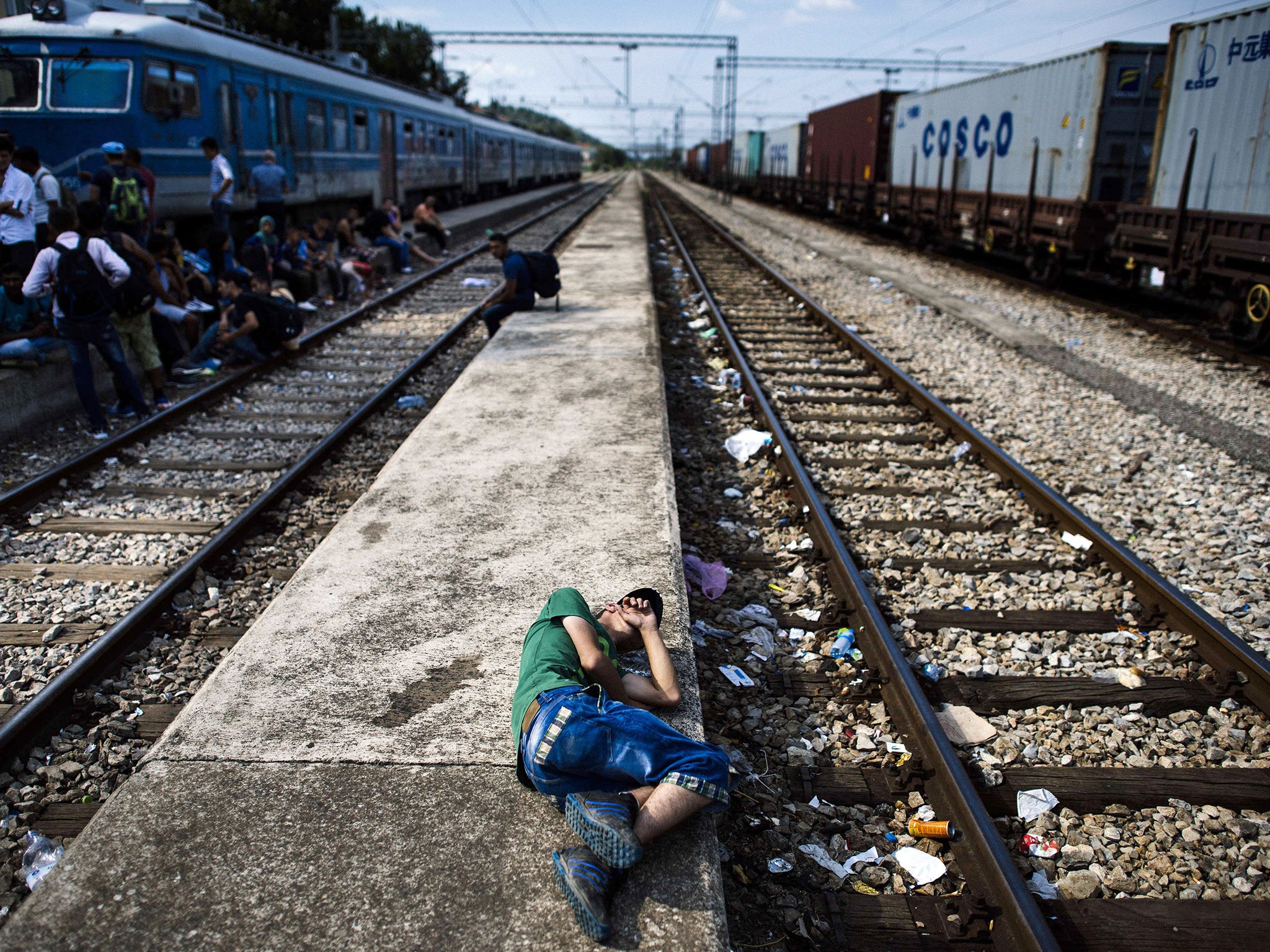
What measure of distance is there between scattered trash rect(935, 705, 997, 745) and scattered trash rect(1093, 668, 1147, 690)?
2.19 ft

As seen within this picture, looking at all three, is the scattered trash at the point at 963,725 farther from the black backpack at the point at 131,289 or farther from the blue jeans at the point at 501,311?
the blue jeans at the point at 501,311

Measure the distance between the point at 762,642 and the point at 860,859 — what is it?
1.34m

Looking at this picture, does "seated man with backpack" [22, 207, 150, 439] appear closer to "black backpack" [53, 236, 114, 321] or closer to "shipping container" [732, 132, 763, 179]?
"black backpack" [53, 236, 114, 321]

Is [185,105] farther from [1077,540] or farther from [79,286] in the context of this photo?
[1077,540]

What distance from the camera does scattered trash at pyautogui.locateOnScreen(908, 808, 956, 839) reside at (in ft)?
9.48

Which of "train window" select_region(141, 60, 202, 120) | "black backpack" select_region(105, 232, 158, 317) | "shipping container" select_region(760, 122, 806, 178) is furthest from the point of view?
"shipping container" select_region(760, 122, 806, 178)

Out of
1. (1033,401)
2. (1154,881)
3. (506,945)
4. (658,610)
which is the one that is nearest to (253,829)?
(506,945)

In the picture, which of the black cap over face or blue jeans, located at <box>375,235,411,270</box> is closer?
the black cap over face

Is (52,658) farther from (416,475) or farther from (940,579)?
(940,579)

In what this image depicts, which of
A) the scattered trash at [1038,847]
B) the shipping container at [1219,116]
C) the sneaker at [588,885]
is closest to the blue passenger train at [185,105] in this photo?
the sneaker at [588,885]

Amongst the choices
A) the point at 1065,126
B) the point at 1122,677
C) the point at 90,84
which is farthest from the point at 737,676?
the point at 1065,126

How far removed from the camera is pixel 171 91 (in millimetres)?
11781

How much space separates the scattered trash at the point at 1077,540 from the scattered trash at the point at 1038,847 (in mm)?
2431

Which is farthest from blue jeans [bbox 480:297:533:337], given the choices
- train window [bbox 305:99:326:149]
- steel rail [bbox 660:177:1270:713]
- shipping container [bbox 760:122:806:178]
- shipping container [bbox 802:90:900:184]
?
shipping container [bbox 760:122:806:178]
